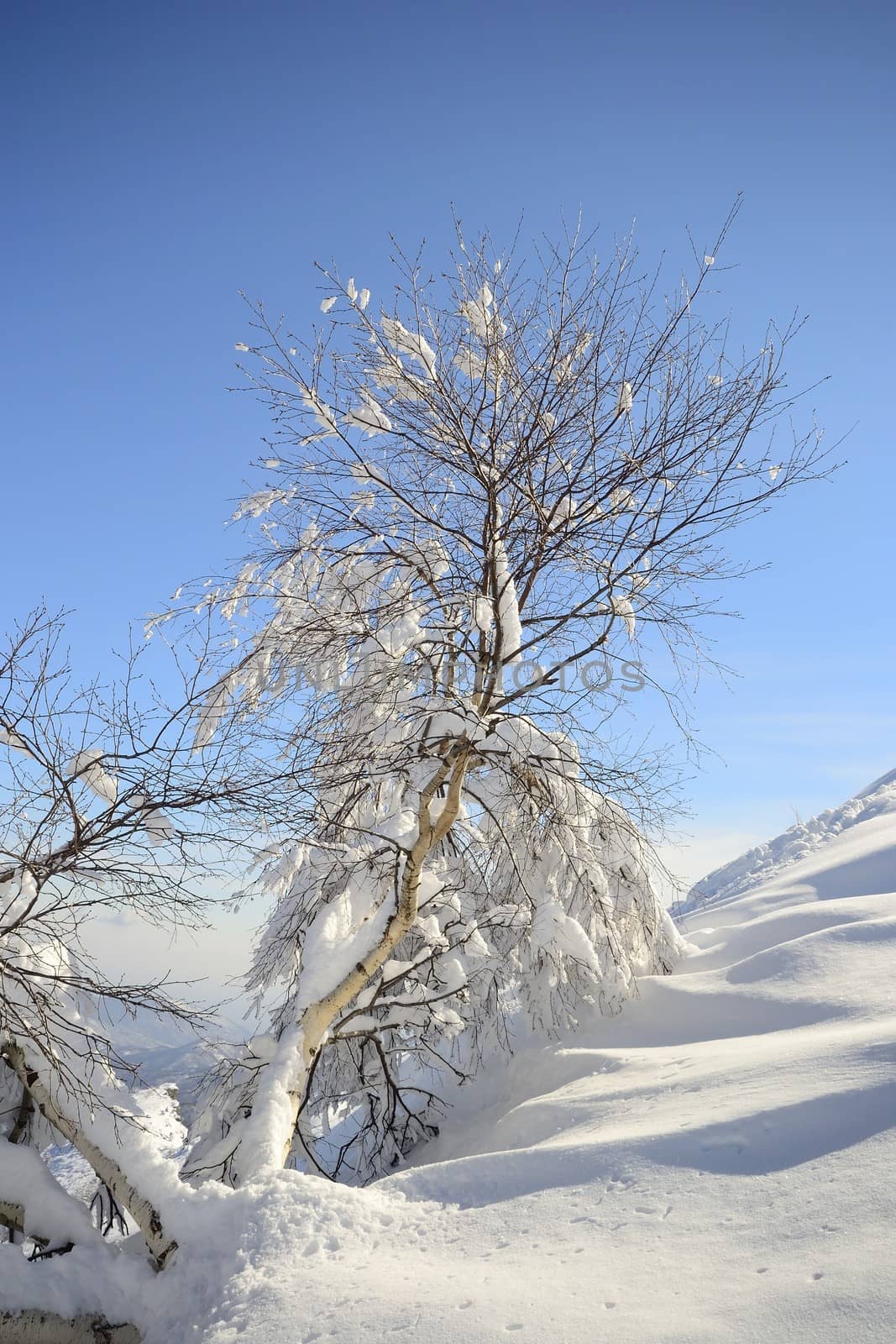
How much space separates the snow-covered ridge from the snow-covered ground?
47.0ft

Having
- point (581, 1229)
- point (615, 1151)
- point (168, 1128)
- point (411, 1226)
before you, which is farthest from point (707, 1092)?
point (168, 1128)

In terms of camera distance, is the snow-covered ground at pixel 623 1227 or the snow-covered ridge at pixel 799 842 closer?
the snow-covered ground at pixel 623 1227

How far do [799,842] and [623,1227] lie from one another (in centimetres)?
1983

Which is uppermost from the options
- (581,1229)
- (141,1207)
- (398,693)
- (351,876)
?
(398,693)

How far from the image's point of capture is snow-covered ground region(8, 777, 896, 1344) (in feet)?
8.82

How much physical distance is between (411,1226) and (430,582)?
413cm

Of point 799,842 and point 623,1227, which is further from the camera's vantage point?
point 799,842

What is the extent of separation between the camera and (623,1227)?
11.0 feet

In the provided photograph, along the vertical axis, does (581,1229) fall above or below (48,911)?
below

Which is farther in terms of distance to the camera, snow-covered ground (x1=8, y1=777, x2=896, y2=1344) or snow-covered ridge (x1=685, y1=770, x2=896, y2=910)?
snow-covered ridge (x1=685, y1=770, x2=896, y2=910)

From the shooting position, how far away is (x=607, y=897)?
7387 mm

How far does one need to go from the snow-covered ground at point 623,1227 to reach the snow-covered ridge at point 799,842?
47.0ft

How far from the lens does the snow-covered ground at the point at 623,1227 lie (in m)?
2.69

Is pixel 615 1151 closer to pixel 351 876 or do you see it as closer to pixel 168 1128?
pixel 351 876
